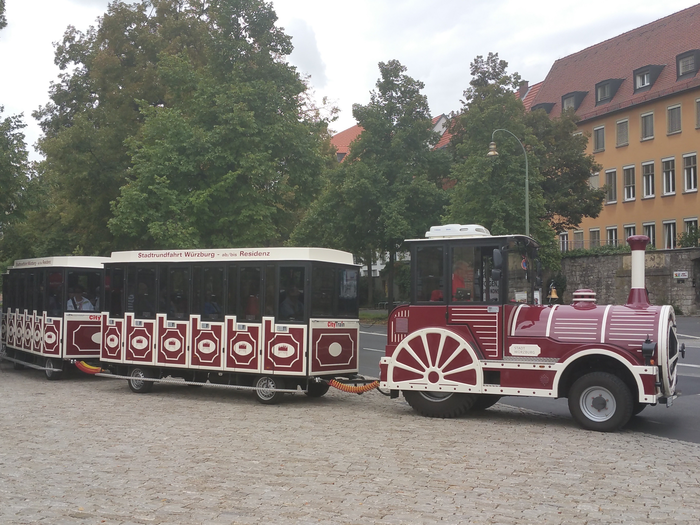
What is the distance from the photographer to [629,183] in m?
56.1

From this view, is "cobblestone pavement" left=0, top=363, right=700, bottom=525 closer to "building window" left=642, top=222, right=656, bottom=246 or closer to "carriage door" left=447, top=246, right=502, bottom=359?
"carriage door" left=447, top=246, right=502, bottom=359

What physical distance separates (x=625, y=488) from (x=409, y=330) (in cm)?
546

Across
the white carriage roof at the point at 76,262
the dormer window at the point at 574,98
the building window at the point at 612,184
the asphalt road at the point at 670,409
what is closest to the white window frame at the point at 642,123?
the building window at the point at 612,184

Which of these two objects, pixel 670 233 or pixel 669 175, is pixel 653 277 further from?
pixel 669 175

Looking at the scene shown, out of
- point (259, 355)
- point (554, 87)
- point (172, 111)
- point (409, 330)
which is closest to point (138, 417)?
point (259, 355)

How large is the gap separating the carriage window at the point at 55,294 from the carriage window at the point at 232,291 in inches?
232

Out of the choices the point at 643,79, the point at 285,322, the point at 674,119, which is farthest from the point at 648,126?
the point at 285,322

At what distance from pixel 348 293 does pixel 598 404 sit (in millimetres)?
5174

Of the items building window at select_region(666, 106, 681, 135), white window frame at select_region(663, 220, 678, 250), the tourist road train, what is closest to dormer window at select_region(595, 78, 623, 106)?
building window at select_region(666, 106, 681, 135)

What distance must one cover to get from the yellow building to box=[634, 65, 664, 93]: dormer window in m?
0.06

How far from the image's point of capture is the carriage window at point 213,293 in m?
15.3

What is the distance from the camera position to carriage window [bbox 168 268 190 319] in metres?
15.8

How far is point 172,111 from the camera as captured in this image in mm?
26109

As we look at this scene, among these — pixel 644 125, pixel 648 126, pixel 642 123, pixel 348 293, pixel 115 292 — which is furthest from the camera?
pixel 642 123
